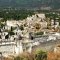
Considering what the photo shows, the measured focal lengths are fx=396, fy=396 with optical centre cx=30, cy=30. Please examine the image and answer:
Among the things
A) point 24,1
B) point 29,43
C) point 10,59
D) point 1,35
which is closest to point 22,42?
point 29,43

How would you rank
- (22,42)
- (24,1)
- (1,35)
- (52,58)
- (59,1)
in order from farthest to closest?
(24,1), (59,1), (1,35), (22,42), (52,58)

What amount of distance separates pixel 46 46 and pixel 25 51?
4.68 ft

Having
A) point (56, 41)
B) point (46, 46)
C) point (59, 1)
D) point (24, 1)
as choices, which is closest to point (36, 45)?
point (46, 46)

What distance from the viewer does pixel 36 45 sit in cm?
1844

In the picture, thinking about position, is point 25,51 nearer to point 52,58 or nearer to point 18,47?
point 18,47

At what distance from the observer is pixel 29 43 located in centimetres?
1906

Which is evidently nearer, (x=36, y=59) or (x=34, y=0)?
(x=36, y=59)

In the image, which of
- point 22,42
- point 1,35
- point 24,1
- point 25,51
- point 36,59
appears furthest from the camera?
point 24,1

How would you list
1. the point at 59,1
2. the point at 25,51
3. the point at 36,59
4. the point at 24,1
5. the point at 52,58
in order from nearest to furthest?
1. the point at 36,59
2. the point at 52,58
3. the point at 25,51
4. the point at 59,1
5. the point at 24,1

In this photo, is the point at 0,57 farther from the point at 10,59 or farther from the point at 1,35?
the point at 1,35

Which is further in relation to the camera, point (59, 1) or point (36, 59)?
point (59, 1)

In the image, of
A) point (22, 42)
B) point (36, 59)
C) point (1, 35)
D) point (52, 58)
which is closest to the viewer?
point (36, 59)

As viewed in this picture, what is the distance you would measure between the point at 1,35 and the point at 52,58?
27.4 ft

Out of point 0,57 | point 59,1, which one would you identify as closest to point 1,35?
point 0,57
